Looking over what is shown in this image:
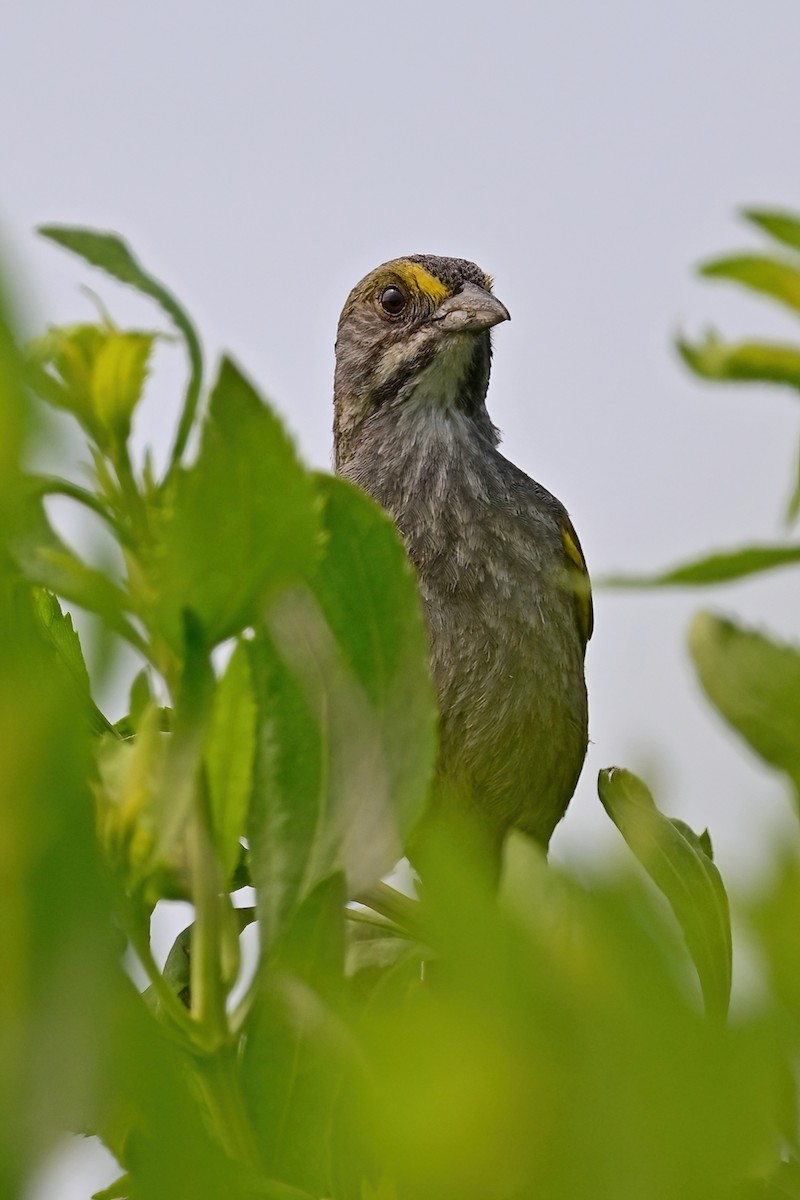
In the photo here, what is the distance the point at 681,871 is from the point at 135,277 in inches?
22.7

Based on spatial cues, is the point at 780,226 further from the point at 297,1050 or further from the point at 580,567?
the point at 580,567

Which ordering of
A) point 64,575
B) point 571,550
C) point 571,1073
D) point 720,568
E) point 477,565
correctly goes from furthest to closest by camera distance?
point 571,550, point 477,565, point 64,575, point 720,568, point 571,1073

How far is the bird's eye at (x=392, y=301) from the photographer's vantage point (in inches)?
215

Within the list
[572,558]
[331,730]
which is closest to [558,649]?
[572,558]

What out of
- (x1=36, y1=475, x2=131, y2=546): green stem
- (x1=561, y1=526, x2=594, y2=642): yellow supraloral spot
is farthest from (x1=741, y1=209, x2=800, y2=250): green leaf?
(x1=561, y1=526, x2=594, y2=642): yellow supraloral spot

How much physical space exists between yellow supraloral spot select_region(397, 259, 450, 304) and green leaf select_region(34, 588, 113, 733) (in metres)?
4.29

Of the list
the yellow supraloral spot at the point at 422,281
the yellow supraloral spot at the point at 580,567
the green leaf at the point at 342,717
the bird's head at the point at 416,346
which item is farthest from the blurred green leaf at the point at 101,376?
the yellow supraloral spot at the point at 422,281

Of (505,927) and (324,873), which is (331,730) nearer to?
(324,873)

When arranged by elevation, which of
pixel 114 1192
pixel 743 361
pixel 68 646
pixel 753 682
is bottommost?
pixel 114 1192

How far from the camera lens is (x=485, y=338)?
17.7ft

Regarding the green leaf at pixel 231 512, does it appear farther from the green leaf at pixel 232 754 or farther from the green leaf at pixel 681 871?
the green leaf at pixel 681 871

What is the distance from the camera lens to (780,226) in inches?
27.7

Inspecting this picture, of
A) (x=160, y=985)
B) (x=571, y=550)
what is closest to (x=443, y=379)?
(x=571, y=550)

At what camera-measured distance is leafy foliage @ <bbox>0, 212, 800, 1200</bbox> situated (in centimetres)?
45
